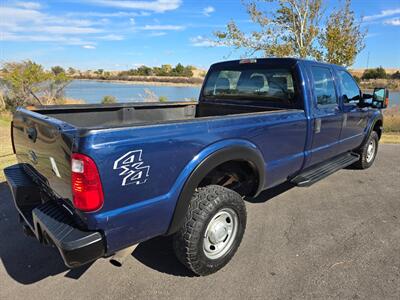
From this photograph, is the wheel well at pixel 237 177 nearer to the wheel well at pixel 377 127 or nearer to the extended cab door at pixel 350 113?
the extended cab door at pixel 350 113

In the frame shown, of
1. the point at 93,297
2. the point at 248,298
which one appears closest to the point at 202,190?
the point at 248,298

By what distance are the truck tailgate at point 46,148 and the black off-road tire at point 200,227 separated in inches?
37.4

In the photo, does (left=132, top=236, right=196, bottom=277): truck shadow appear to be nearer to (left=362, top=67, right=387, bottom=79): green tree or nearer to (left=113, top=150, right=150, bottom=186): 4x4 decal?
(left=113, top=150, right=150, bottom=186): 4x4 decal

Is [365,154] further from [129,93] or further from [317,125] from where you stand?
[129,93]

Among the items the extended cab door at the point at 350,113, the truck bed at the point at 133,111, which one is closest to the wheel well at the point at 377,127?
the extended cab door at the point at 350,113

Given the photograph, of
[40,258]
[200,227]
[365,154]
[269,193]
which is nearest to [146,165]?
[200,227]

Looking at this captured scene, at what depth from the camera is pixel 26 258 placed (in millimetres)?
3139

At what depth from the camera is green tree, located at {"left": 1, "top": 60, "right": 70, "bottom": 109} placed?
1478 centimetres

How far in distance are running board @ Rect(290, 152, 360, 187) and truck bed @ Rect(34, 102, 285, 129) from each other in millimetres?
881

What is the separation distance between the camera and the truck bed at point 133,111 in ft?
11.9

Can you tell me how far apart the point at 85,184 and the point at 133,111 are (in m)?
2.41

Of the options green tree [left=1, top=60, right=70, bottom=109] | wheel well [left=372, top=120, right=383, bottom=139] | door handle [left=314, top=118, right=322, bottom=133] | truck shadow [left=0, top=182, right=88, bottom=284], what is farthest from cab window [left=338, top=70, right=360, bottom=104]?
green tree [left=1, top=60, right=70, bottom=109]

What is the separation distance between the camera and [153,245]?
340cm

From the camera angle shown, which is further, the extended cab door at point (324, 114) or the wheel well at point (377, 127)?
the wheel well at point (377, 127)
